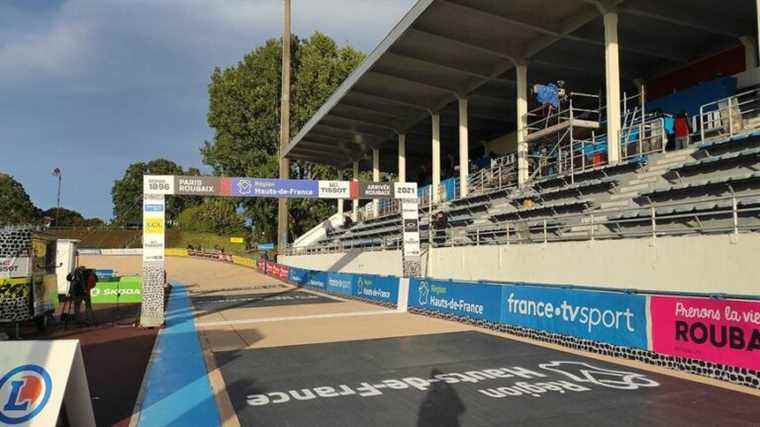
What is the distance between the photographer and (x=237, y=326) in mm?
16797

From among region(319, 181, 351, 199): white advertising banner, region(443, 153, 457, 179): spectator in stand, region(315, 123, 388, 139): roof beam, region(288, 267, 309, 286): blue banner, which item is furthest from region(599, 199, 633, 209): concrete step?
region(443, 153, 457, 179): spectator in stand

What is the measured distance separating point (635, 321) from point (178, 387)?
785 cm

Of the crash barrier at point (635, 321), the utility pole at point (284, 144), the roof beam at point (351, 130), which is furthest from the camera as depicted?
the utility pole at point (284, 144)

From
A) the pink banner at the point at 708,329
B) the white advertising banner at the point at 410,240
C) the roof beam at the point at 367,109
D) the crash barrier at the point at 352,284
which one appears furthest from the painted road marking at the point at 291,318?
the roof beam at the point at 367,109

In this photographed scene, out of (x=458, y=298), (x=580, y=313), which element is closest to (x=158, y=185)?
(x=458, y=298)

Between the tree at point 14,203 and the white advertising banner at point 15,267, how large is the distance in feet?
335

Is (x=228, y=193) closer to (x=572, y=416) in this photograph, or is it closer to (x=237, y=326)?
(x=237, y=326)

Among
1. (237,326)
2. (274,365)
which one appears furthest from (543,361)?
(237,326)

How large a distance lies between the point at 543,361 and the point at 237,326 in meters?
9.89

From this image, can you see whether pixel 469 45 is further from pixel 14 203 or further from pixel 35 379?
pixel 14 203

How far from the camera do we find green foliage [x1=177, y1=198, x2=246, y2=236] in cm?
7175

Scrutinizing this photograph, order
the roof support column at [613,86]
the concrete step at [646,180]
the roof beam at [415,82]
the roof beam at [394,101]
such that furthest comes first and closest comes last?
the roof beam at [394,101]
the roof beam at [415,82]
the roof support column at [613,86]
the concrete step at [646,180]

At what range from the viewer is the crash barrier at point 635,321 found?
8.21 metres

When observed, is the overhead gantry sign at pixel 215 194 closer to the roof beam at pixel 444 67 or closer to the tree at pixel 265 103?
the roof beam at pixel 444 67
